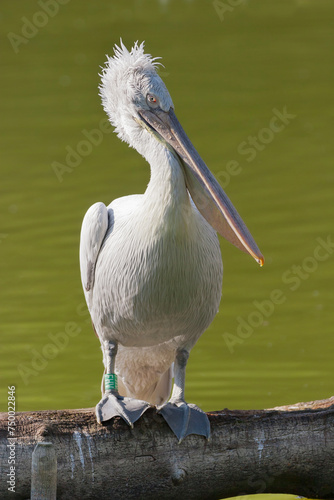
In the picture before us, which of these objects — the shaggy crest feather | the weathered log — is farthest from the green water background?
the shaggy crest feather

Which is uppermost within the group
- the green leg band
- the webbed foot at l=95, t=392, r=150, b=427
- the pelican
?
the pelican

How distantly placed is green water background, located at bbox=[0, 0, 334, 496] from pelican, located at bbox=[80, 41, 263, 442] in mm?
1989

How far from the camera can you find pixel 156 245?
14.7ft

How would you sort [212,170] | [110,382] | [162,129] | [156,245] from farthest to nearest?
[212,170] → [110,382] → [162,129] → [156,245]

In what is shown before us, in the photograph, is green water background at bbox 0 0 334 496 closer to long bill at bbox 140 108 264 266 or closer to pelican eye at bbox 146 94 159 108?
long bill at bbox 140 108 264 266

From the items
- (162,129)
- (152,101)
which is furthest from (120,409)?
(152,101)

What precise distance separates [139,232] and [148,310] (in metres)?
0.37

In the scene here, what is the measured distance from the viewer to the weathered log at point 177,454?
14.4 feet

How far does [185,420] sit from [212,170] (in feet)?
23.0

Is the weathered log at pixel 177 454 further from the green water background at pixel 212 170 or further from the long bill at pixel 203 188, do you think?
the green water background at pixel 212 170

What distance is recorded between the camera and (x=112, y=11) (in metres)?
19.2

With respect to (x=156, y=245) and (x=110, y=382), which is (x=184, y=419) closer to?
(x=110, y=382)

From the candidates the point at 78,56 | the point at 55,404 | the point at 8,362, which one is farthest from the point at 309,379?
the point at 78,56

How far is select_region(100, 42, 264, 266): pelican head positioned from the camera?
4512 millimetres
